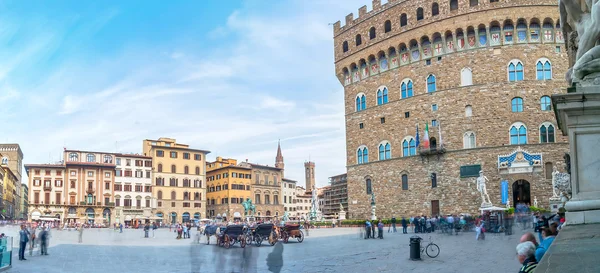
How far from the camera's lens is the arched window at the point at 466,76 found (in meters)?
36.8

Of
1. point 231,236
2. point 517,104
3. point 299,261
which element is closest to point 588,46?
point 299,261

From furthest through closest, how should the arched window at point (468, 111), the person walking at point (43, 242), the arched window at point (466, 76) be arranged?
1. the arched window at point (466, 76)
2. the arched window at point (468, 111)
3. the person walking at point (43, 242)

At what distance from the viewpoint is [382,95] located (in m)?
41.6

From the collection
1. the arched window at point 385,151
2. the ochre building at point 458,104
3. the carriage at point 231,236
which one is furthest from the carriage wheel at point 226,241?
→ the arched window at point 385,151

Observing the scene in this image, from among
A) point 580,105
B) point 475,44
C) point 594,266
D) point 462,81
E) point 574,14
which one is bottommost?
point 594,266

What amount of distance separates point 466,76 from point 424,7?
6166mm

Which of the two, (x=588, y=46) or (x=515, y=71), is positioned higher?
(x=515, y=71)

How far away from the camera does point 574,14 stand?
226 inches

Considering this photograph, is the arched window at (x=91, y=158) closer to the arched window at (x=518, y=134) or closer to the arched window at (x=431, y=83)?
the arched window at (x=431, y=83)

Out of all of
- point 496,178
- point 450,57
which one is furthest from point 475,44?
point 496,178

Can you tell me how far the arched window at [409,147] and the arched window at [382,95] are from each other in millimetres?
3818

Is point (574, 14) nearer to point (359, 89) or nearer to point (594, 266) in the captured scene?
point (594, 266)

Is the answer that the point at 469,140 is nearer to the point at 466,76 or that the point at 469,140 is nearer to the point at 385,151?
the point at 466,76

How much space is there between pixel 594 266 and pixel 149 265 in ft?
50.2
